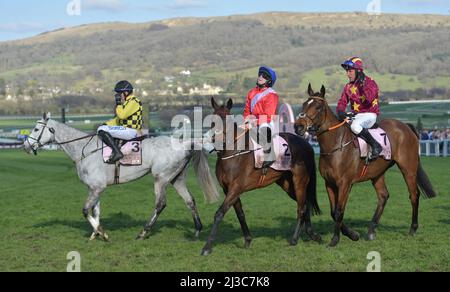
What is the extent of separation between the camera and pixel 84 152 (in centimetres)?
1105

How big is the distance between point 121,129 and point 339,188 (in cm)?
370

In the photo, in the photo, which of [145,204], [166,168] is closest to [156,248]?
[166,168]

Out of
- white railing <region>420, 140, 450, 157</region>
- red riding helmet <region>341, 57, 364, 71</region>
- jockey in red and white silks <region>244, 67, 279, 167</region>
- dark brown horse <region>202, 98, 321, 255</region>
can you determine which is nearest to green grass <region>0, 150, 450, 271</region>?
dark brown horse <region>202, 98, 321, 255</region>

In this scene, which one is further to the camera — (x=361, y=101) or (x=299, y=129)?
(x=361, y=101)

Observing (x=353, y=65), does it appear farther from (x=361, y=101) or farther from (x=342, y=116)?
(x=342, y=116)

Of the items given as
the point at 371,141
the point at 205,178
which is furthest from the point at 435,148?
the point at 205,178

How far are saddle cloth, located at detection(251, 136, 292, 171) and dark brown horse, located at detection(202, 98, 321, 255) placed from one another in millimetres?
79

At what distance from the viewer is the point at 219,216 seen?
31.1ft

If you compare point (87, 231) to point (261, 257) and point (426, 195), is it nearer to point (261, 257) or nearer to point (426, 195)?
point (261, 257)

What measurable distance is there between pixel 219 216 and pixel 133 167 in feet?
7.44

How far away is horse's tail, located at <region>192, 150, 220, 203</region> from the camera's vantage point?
10.9 m

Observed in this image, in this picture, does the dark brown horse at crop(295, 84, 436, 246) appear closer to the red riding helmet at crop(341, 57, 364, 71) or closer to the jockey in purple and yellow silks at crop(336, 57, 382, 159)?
the jockey in purple and yellow silks at crop(336, 57, 382, 159)

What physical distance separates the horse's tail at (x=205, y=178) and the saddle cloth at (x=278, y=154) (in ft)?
4.48

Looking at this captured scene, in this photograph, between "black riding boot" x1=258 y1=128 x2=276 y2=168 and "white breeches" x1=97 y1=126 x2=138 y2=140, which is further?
"white breeches" x1=97 y1=126 x2=138 y2=140
